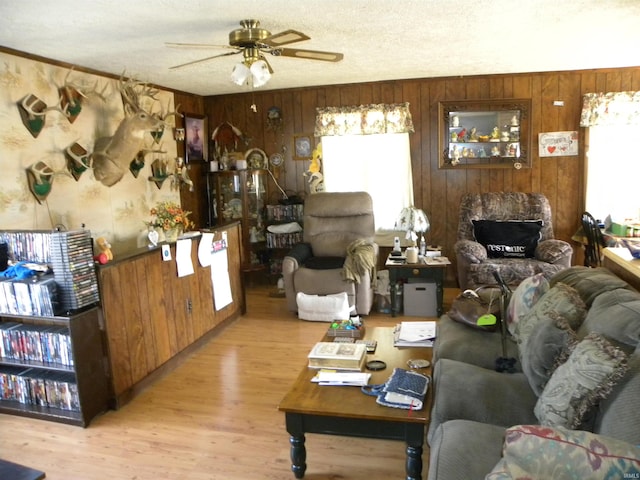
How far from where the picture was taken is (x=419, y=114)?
17.6 feet

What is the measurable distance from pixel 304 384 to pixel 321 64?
304cm

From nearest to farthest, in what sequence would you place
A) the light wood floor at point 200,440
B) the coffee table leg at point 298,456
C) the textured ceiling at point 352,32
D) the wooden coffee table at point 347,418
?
1. the wooden coffee table at point 347,418
2. the coffee table leg at point 298,456
3. the light wood floor at point 200,440
4. the textured ceiling at point 352,32

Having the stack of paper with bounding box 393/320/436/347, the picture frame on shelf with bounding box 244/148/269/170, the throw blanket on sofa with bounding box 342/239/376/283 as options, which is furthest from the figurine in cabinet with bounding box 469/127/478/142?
the stack of paper with bounding box 393/320/436/347

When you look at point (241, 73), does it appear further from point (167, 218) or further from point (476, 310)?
point (476, 310)

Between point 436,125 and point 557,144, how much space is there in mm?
1248

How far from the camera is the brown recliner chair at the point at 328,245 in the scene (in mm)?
4465

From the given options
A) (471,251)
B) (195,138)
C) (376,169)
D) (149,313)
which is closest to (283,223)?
(376,169)

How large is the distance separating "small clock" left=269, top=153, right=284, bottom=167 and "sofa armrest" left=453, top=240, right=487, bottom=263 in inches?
93.6

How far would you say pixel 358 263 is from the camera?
4406mm

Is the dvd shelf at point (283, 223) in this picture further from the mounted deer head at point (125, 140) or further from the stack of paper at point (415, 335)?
the stack of paper at point (415, 335)

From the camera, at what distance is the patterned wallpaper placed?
3.54 m

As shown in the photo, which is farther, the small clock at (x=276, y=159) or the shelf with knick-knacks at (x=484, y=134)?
the small clock at (x=276, y=159)

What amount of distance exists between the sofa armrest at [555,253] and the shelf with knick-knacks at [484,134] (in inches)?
43.0

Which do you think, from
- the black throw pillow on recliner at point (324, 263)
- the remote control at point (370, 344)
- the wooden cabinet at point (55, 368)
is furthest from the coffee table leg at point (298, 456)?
the black throw pillow on recliner at point (324, 263)
